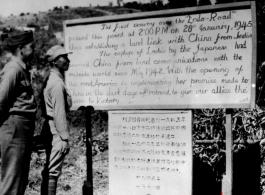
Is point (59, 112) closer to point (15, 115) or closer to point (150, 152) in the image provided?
point (15, 115)

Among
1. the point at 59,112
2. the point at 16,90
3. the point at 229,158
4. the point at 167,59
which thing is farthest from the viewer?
the point at 167,59

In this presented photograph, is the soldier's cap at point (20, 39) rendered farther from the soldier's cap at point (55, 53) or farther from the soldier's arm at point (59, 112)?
the soldier's arm at point (59, 112)

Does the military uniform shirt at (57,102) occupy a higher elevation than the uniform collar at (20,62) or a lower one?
lower

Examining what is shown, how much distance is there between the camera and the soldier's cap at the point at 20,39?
13.0 feet

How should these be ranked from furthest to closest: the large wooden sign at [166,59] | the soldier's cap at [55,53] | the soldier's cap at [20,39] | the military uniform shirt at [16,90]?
1. the soldier's cap at [55,53]
2. the large wooden sign at [166,59]
3. the soldier's cap at [20,39]
4. the military uniform shirt at [16,90]

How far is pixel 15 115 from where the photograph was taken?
3969 millimetres

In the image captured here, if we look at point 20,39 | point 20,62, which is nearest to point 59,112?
point 20,62

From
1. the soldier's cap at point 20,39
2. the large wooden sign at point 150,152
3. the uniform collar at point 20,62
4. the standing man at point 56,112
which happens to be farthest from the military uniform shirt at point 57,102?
the large wooden sign at point 150,152

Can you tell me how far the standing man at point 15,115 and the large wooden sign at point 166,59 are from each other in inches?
36.9

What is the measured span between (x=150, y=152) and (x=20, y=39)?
1966mm

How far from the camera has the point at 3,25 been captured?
14414 millimetres

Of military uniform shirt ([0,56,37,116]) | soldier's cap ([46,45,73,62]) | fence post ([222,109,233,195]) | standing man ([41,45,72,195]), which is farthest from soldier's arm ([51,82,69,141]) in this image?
fence post ([222,109,233,195])

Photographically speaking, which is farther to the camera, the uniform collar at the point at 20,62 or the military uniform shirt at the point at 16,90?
the uniform collar at the point at 20,62

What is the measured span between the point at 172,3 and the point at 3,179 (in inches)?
230
